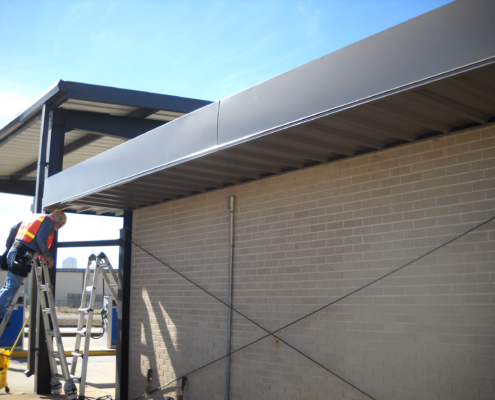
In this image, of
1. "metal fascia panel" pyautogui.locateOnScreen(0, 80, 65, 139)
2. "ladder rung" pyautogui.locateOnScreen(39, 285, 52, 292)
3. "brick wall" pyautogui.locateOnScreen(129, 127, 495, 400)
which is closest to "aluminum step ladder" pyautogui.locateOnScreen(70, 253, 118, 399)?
"ladder rung" pyautogui.locateOnScreen(39, 285, 52, 292)

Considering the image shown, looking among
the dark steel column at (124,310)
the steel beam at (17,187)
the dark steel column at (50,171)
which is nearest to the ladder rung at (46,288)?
the dark steel column at (50,171)

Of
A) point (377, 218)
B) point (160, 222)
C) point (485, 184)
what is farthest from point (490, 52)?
point (160, 222)

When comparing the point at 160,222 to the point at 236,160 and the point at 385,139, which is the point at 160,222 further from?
the point at 385,139

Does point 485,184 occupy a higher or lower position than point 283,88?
lower

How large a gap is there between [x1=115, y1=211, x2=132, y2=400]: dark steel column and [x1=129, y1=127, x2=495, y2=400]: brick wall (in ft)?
3.02

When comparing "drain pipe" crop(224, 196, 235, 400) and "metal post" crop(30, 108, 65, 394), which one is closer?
"drain pipe" crop(224, 196, 235, 400)

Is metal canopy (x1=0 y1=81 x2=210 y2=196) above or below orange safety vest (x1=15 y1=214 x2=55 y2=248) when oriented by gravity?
above

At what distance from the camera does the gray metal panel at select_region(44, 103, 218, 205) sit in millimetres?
5547

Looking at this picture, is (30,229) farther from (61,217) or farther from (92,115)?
(92,115)

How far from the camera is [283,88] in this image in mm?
4582

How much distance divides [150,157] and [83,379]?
416cm

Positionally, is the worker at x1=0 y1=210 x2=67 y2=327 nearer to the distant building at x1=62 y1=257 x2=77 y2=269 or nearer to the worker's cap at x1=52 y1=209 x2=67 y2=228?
the worker's cap at x1=52 y1=209 x2=67 y2=228

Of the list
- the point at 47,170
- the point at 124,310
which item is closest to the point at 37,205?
the point at 47,170

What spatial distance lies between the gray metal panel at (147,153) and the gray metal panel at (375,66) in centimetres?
53
